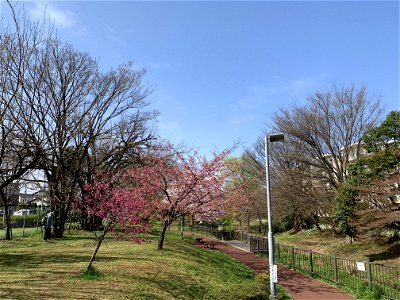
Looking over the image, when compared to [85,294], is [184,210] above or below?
above

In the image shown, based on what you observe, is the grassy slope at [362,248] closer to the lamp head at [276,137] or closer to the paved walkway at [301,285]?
the paved walkway at [301,285]

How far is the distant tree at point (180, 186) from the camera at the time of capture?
17.6 m

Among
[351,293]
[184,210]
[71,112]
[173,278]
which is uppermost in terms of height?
[71,112]

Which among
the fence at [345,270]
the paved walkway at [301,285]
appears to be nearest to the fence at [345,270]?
the fence at [345,270]

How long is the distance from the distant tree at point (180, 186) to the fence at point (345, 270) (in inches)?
205

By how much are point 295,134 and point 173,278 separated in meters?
21.0

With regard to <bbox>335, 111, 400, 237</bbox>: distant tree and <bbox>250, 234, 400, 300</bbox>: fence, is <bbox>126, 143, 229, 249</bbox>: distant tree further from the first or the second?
<bbox>335, 111, 400, 237</bbox>: distant tree

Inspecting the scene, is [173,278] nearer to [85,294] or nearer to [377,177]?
[85,294]

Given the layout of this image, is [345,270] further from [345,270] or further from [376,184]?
[376,184]

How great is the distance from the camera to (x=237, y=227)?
A: 163ft

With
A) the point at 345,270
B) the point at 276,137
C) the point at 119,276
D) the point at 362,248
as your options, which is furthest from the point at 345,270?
A: the point at 119,276

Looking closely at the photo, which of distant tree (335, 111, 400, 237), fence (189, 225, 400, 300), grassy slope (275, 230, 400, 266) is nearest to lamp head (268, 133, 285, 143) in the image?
fence (189, 225, 400, 300)

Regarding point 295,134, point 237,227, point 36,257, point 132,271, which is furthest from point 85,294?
point 237,227

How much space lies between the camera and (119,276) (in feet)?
35.2
